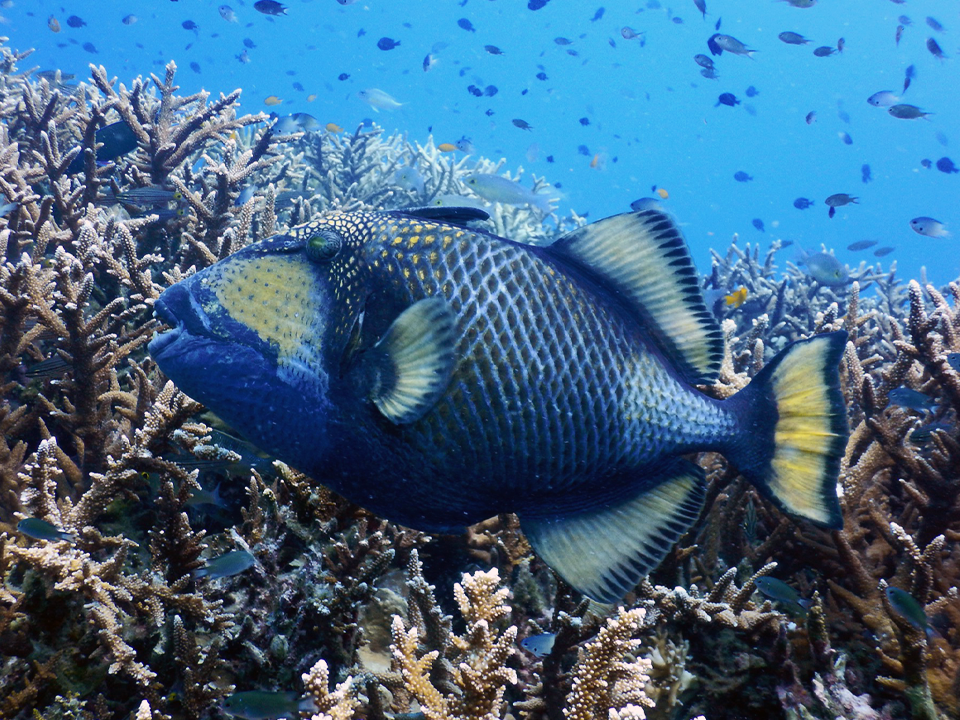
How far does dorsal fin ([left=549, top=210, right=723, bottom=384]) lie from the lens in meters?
1.55

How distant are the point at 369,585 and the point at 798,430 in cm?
147

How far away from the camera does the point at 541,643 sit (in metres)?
1.95

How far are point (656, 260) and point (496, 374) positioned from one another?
628 millimetres

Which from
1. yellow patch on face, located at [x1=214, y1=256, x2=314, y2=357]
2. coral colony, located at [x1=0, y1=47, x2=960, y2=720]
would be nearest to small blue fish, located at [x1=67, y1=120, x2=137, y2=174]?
coral colony, located at [x1=0, y1=47, x2=960, y2=720]

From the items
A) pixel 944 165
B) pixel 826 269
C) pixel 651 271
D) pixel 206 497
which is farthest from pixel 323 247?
pixel 944 165

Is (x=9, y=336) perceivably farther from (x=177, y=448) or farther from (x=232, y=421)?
(x=232, y=421)

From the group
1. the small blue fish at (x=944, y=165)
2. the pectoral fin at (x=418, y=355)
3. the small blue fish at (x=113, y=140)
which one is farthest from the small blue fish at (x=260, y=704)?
the small blue fish at (x=944, y=165)

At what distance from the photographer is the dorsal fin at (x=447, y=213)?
58.6 inches

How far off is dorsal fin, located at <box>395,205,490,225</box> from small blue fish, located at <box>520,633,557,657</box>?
1490mm

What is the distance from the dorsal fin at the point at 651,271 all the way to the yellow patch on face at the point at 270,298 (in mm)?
709

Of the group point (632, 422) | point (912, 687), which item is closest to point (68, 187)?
point (632, 422)

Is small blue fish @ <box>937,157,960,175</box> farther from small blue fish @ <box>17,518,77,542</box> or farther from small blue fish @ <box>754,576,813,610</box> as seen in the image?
small blue fish @ <box>17,518,77,542</box>

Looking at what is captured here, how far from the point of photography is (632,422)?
1.40 metres

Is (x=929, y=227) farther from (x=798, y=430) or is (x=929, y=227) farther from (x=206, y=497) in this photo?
(x=206, y=497)
